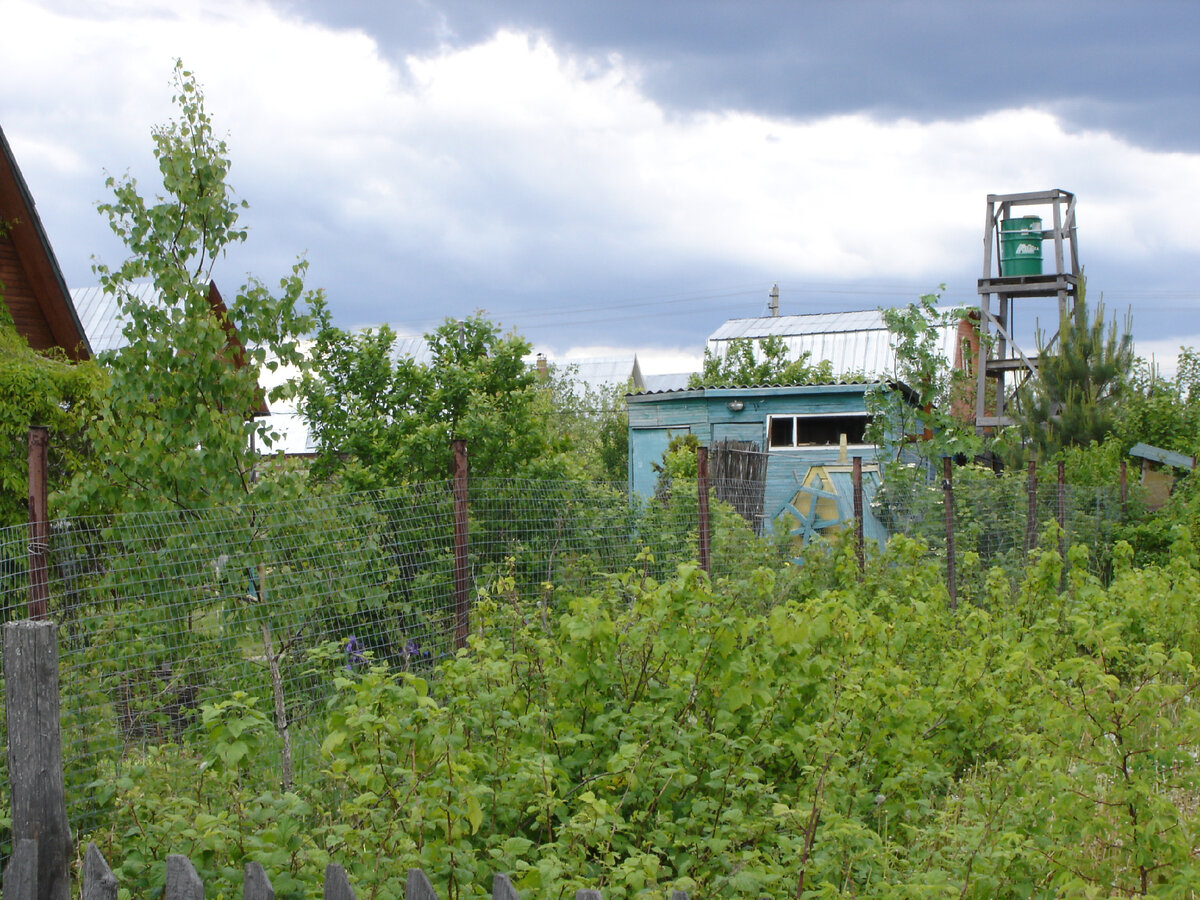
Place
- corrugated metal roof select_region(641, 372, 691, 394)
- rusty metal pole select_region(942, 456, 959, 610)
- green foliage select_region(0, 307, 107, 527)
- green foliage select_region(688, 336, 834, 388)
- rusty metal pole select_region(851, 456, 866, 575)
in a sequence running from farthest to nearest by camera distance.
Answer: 1. corrugated metal roof select_region(641, 372, 691, 394)
2. green foliage select_region(688, 336, 834, 388)
3. rusty metal pole select_region(942, 456, 959, 610)
4. rusty metal pole select_region(851, 456, 866, 575)
5. green foliage select_region(0, 307, 107, 527)

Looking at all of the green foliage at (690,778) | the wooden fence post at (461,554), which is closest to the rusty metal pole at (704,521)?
the wooden fence post at (461,554)

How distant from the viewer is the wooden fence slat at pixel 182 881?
2.22 m

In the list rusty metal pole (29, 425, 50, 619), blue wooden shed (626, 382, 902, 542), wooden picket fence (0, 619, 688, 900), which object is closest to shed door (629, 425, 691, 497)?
blue wooden shed (626, 382, 902, 542)

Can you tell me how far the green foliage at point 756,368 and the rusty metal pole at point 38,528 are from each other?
23645 millimetres

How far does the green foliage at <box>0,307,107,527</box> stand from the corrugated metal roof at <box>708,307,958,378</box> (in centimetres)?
2748

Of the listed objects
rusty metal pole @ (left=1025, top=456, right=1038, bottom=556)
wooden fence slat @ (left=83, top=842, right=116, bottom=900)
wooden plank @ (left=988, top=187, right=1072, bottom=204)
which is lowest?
wooden fence slat @ (left=83, top=842, right=116, bottom=900)

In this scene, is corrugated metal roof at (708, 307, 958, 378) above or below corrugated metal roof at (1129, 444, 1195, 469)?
above

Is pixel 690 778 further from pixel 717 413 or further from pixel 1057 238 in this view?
pixel 1057 238

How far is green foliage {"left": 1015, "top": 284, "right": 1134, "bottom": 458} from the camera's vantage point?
2366 centimetres

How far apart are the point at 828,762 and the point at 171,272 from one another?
13.1 ft

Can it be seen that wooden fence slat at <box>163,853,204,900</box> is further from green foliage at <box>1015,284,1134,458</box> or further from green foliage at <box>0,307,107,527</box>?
green foliage at <box>1015,284,1134,458</box>

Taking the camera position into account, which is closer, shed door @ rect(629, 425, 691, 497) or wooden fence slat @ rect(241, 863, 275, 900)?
wooden fence slat @ rect(241, 863, 275, 900)

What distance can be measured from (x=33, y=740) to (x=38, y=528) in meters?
1.36

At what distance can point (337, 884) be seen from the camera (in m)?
2.19
